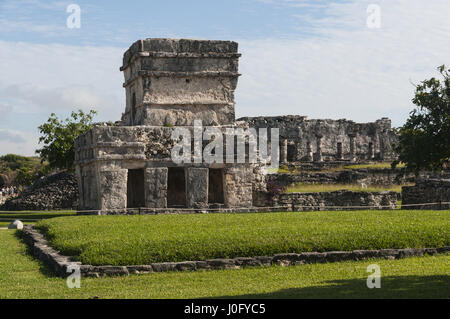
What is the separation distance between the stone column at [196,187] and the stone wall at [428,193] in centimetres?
650

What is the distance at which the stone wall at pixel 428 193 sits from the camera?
21547mm

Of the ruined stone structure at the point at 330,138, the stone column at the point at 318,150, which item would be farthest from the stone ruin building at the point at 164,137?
the stone column at the point at 318,150

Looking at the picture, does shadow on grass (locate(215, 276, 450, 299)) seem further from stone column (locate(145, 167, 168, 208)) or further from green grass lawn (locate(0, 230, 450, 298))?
stone column (locate(145, 167, 168, 208))

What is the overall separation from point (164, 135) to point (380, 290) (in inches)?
537

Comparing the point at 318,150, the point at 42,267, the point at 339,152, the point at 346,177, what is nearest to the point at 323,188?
the point at 346,177

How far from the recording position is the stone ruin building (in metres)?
20.9

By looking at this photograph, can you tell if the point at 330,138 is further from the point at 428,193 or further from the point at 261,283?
the point at 261,283

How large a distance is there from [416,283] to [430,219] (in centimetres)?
600

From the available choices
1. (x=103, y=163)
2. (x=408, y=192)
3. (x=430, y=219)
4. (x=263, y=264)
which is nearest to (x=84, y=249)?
(x=263, y=264)

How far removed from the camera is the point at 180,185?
24.7 metres

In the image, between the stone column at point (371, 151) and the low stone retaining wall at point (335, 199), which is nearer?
the low stone retaining wall at point (335, 199)

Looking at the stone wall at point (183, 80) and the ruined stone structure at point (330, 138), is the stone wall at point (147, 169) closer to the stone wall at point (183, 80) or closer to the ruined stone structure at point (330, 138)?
the stone wall at point (183, 80)

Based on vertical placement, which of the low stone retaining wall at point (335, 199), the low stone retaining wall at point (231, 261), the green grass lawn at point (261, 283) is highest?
the low stone retaining wall at point (335, 199)

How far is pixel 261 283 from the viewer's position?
9.68m
